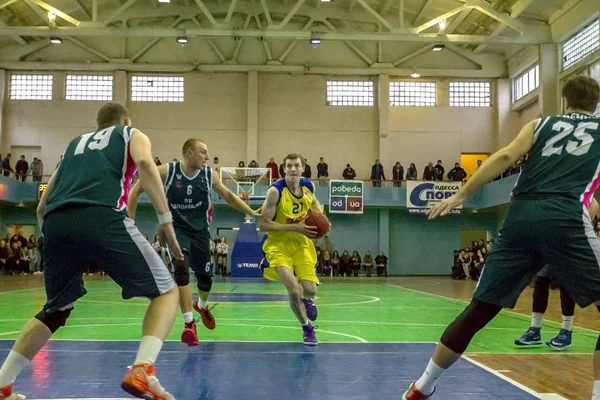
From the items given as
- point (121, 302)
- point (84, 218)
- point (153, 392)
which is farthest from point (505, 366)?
point (121, 302)

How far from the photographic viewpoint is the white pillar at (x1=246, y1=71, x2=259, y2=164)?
30631 mm

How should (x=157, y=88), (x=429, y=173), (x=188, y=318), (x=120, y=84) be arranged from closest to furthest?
(x=188, y=318) < (x=429, y=173) < (x=120, y=84) < (x=157, y=88)

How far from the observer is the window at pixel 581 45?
73.3 feet

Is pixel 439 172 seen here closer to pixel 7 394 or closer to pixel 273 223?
pixel 273 223

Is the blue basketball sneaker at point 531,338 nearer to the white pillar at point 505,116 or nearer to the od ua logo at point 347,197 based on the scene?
the od ua logo at point 347,197

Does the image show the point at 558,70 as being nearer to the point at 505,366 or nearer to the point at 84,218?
the point at 505,366

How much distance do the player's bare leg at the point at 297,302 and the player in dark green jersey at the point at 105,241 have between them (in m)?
2.80

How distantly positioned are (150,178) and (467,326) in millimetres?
2071

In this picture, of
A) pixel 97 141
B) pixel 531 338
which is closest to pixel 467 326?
pixel 97 141

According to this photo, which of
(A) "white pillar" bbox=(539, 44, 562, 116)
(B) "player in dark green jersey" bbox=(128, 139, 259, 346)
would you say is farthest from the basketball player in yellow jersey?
(A) "white pillar" bbox=(539, 44, 562, 116)

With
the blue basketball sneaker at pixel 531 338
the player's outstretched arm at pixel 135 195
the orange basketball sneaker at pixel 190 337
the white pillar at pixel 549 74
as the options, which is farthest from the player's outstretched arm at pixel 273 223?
the white pillar at pixel 549 74

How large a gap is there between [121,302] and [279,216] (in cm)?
593

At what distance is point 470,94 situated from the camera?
31.7 m

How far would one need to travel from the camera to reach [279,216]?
6855 millimetres
